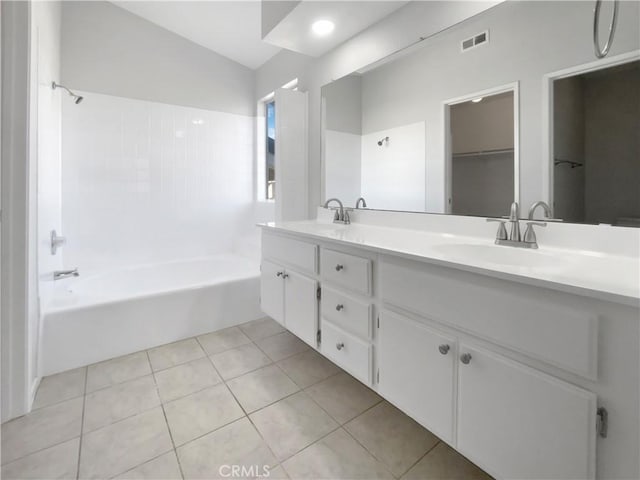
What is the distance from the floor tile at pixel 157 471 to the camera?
3.58ft

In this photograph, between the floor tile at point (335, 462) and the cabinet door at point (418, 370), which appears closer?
the cabinet door at point (418, 370)

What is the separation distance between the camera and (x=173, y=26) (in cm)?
270

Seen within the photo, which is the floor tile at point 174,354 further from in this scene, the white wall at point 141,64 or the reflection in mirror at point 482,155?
the white wall at point 141,64

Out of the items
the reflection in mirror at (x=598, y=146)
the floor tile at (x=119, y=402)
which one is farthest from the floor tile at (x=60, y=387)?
the reflection in mirror at (x=598, y=146)

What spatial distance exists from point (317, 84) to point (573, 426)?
7.68 feet

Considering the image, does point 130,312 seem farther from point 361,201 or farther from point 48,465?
point 361,201

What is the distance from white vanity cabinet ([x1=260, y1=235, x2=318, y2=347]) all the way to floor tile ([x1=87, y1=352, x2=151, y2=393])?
797 mm

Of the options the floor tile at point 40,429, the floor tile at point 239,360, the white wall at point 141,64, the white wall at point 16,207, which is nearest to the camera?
the floor tile at point 40,429

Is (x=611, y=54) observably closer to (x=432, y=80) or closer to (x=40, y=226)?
(x=432, y=80)

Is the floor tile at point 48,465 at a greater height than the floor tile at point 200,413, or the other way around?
the floor tile at point 200,413

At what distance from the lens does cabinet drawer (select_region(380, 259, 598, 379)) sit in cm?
68

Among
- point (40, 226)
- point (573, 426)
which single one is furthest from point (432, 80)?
point (40, 226)

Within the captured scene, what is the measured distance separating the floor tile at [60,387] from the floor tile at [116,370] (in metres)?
0.04

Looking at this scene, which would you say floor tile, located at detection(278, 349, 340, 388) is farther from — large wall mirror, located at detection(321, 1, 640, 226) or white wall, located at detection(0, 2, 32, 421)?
white wall, located at detection(0, 2, 32, 421)
